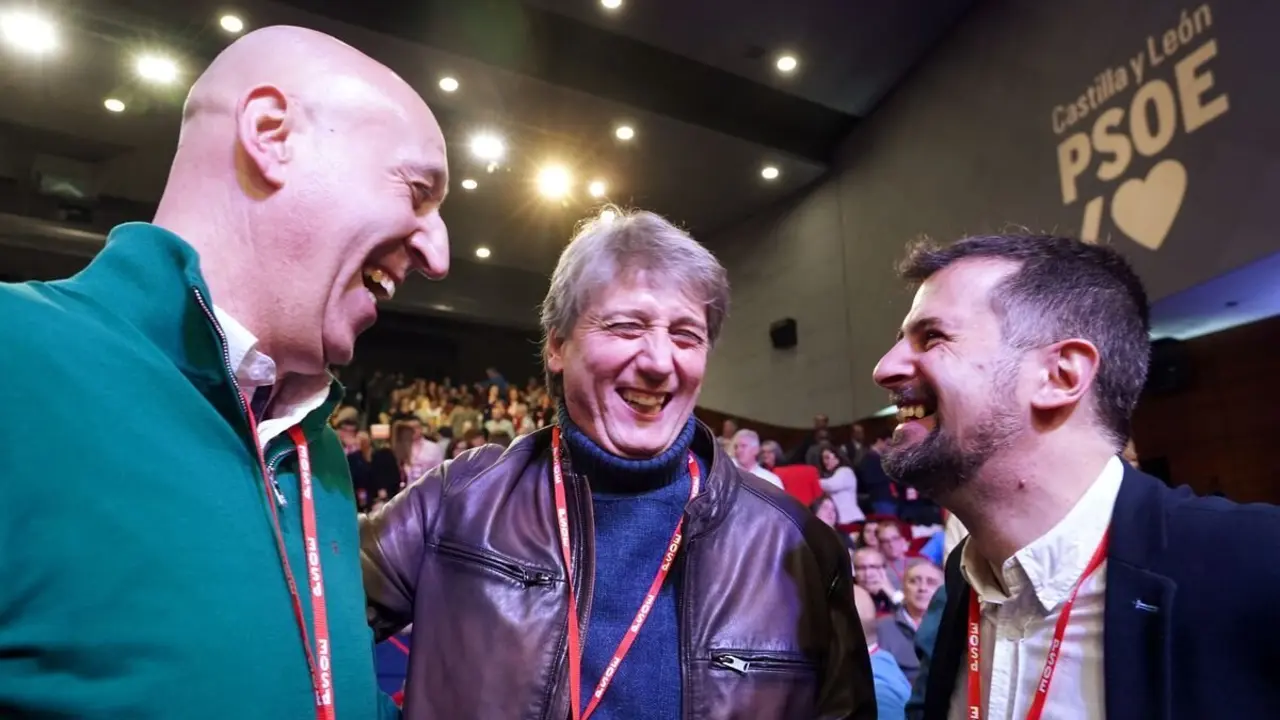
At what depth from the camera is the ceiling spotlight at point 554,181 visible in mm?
9969

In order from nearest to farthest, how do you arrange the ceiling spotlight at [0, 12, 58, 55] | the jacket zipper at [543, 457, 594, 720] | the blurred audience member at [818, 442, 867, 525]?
the jacket zipper at [543, 457, 594, 720], the blurred audience member at [818, 442, 867, 525], the ceiling spotlight at [0, 12, 58, 55]

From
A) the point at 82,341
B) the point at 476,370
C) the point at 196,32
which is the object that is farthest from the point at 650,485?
the point at 476,370

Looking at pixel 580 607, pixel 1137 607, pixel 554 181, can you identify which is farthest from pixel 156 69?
pixel 1137 607

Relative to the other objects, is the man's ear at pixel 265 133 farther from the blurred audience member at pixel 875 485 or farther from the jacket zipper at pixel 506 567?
the blurred audience member at pixel 875 485

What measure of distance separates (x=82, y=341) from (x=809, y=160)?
9.87 metres

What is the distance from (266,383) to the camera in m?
0.94

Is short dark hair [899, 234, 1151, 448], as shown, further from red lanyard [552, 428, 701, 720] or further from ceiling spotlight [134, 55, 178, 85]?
ceiling spotlight [134, 55, 178, 85]

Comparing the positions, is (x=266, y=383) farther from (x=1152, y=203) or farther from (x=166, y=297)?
(x=1152, y=203)

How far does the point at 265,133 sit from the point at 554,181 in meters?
9.56

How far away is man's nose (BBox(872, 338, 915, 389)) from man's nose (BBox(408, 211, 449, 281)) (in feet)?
2.32

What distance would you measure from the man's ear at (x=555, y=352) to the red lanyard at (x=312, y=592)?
0.60m

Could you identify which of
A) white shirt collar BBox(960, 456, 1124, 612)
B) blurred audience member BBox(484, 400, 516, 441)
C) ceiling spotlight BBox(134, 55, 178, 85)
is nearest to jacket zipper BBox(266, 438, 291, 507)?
white shirt collar BBox(960, 456, 1124, 612)

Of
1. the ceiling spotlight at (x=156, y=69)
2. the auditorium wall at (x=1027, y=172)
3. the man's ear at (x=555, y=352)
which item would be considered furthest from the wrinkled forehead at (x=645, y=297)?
the ceiling spotlight at (x=156, y=69)

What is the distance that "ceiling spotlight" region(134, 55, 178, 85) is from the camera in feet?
24.3
